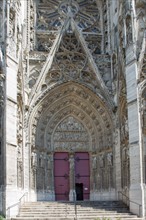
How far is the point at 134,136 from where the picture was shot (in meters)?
14.4

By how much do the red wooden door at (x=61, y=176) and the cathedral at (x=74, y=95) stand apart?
40 millimetres

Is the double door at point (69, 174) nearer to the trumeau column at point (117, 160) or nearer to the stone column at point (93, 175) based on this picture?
the stone column at point (93, 175)

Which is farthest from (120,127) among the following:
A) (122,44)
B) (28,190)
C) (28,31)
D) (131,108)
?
(28,31)

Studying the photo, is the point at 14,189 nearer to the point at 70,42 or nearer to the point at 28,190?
the point at 28,190

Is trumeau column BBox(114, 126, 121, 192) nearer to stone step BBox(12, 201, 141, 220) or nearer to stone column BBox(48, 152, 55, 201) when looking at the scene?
stone step BBox(12, 201, 141, 220)

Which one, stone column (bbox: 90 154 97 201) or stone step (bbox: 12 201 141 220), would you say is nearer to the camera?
stone step (bbox: 12 201 141 220)

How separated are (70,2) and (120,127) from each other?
639cm

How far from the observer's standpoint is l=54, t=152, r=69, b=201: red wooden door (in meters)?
17.0

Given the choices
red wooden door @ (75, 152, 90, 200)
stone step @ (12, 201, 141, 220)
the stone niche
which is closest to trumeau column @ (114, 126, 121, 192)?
the stone niche

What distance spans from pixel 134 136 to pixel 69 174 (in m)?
3.87

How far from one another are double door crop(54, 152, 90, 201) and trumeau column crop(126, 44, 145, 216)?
3210 mm

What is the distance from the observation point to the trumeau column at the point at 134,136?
13984mm

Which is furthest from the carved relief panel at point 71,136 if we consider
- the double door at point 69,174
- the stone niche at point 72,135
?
the double door at point 69,174

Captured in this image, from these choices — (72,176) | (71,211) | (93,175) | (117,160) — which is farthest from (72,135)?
(71,211)
